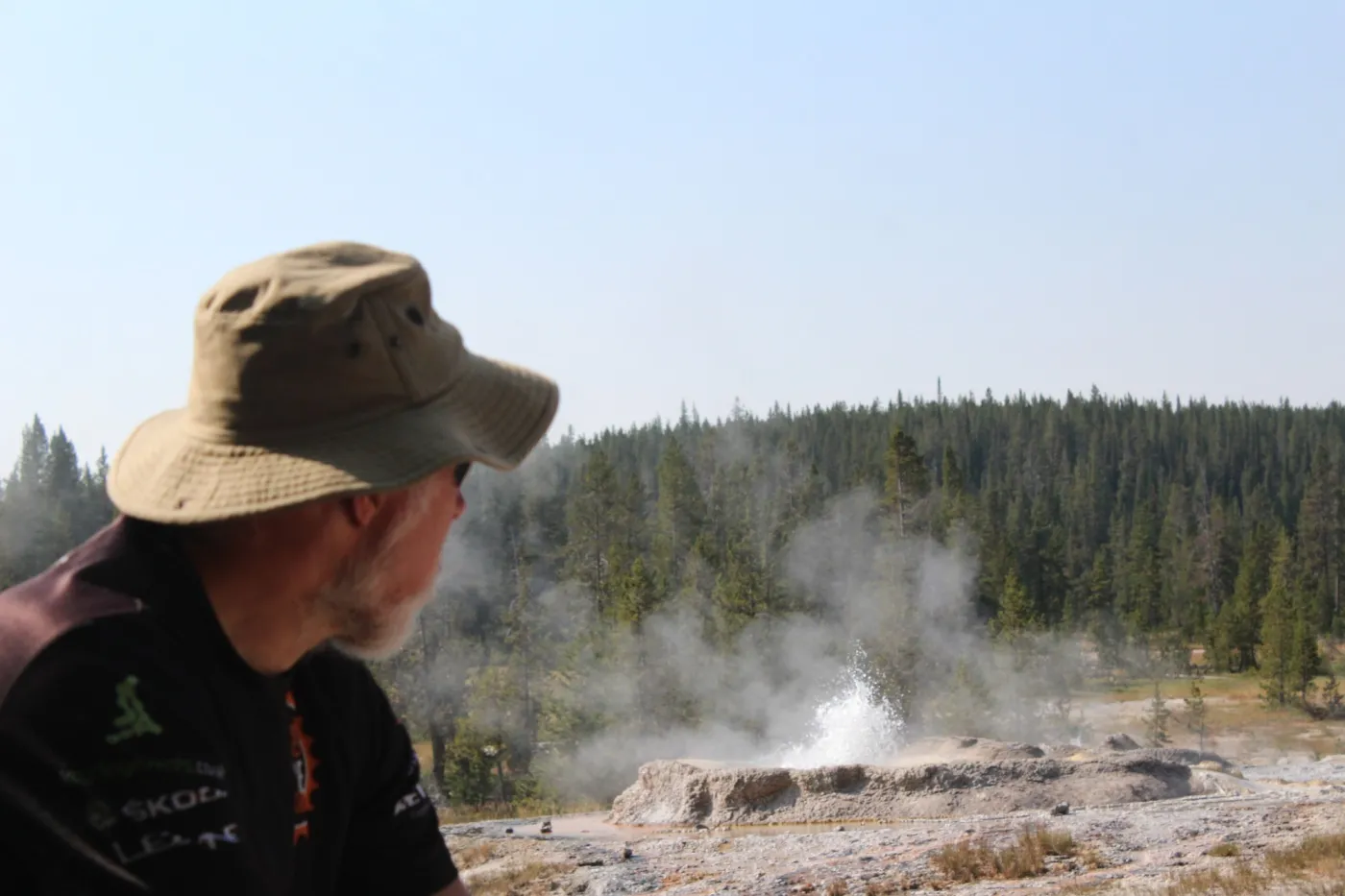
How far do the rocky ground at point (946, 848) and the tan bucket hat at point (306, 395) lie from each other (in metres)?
8.08

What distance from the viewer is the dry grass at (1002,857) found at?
11.7 meters

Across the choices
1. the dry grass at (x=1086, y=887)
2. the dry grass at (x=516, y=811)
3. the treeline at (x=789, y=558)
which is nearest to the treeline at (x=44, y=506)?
the treeline at (x=789, y=558)

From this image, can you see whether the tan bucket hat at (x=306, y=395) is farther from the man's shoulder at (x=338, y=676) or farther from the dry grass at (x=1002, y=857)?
the dry grass at (x=1002, y=857)

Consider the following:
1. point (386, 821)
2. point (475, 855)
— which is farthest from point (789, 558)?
point (386, 821)

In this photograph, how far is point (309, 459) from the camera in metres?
1.74

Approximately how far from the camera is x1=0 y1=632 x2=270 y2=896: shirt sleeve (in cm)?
150

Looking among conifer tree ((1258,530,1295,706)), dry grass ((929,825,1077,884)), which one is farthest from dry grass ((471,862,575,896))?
conifer tree ((1258,530,1295,706))

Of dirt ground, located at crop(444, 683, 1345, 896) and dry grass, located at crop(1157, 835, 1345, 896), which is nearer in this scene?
dry grass, located at crop(1157, 835, 1345, 896)

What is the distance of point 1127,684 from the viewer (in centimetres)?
6494

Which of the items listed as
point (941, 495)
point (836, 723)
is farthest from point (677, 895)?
point (941, 495)

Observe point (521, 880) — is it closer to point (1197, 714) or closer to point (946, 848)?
point (946, 848)

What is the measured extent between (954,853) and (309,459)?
1162 cm

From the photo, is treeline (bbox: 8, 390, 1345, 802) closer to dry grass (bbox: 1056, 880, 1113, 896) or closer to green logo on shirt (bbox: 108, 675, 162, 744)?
dry grass (bbox: 1056, 880, 1113, 896)

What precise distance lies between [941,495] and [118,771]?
66653 mm
